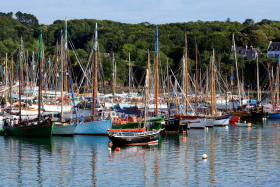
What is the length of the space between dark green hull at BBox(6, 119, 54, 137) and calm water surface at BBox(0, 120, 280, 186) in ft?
4.15

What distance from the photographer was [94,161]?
40438mm

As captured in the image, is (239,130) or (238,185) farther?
(239,130)

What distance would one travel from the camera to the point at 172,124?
62.5m

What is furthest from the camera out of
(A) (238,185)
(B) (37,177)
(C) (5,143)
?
(C) (5,143)

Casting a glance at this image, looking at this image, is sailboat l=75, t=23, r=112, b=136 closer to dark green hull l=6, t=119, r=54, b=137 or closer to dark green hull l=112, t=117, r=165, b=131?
dark green hull l=112, t=117, r=165, b=131

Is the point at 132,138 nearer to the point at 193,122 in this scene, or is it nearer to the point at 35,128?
the point at 35,128

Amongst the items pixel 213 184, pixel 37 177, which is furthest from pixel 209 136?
pixel 37 177

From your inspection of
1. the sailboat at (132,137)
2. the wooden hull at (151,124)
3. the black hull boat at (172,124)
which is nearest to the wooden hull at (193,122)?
the black hull boat at (172,124)

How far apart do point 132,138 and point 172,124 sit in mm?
15687

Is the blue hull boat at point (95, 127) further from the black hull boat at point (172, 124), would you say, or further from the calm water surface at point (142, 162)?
the black hull boat at point (172, 124)

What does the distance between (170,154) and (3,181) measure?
18.7 meters

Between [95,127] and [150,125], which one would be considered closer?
[150,125]

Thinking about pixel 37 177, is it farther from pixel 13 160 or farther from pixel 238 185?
pixel 238 185

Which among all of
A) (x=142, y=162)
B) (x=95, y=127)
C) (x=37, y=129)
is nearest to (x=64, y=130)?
(x=37, y=129)
